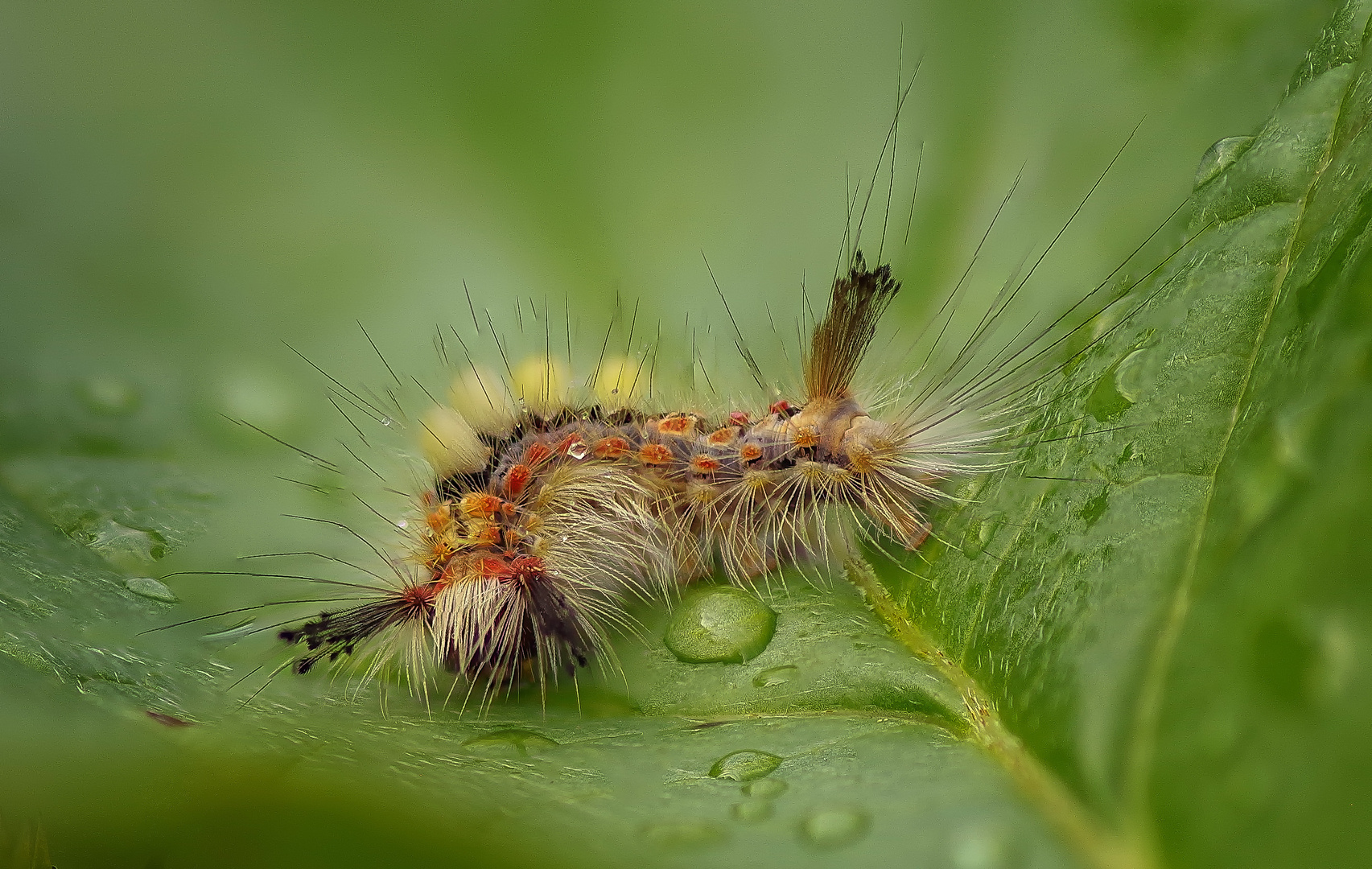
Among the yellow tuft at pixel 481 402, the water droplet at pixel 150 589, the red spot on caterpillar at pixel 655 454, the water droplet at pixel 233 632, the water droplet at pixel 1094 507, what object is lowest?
the water droplet at pixel 1094 507

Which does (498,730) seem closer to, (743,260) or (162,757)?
(162,757)

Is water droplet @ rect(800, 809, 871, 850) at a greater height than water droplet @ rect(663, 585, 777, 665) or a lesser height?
lesser

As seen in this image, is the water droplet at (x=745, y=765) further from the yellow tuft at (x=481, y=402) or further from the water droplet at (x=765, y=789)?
the yellow tuft at (x=481, y=402)

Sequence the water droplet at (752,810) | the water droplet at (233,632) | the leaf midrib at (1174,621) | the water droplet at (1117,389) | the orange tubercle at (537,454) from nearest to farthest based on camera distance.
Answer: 1. the leaf midrib at (1174,621)
2. the water droplet at (752,810)
3. the water droplet at (1117,389)
4. the water droplet at (233,632)
5. the orange tubercle at (537,454)

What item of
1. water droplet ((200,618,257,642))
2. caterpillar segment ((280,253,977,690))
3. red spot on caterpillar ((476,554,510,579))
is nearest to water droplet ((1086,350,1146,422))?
caterpillar segment ((280,253,977,690))

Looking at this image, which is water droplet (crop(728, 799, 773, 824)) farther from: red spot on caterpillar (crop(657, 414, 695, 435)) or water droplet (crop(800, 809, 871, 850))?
red spot on caterpillar (crop(657, 414, 695, 435))

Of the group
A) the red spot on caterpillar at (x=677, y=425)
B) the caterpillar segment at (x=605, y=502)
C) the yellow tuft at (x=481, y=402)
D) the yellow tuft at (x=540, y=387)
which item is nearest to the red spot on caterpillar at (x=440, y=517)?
the caterpillar segment at (x=605, y=502)

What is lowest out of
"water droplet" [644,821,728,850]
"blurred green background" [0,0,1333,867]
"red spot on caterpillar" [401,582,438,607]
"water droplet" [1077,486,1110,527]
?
"water droplet" [644,821,728,850]

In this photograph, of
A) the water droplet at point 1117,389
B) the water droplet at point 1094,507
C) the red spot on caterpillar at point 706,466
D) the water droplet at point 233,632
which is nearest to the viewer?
the water droplet at point 1094,507
